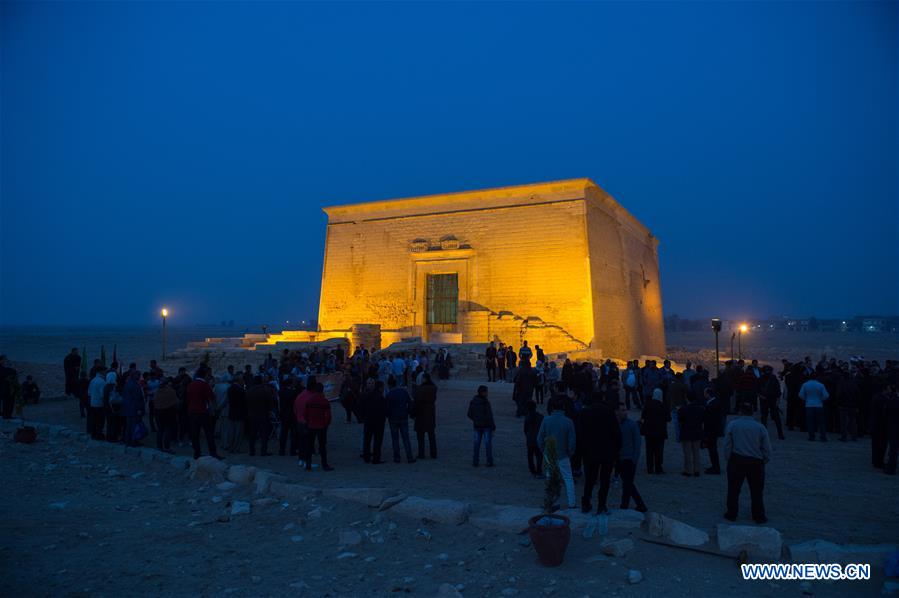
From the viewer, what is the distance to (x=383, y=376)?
46.0ft

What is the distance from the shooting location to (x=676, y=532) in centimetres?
516

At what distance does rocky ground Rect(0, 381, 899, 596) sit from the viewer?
472 cm

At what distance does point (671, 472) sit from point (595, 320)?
1433 centimetres

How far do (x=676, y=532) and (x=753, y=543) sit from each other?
2.11 ft

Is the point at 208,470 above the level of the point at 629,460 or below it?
below

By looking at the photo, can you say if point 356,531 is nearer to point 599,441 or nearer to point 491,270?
point 599,441

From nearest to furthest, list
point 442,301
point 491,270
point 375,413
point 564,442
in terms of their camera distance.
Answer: point 564,442 → point 375,413 → point 491,270 → point 442,301

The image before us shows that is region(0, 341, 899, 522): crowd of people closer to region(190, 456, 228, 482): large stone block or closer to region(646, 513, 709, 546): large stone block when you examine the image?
region(646, 513, 709, 546): large stone block

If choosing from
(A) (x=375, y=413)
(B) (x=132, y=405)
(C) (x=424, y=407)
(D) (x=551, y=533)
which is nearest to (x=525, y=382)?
(C) (x=424, y=407)

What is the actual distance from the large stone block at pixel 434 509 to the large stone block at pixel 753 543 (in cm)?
259

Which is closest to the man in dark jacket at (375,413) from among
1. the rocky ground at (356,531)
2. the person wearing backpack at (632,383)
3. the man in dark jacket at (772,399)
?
the rocky ground at (356,531)

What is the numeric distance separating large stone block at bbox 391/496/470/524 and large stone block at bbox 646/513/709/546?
197cm

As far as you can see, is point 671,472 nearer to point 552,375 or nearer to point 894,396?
point 894,396

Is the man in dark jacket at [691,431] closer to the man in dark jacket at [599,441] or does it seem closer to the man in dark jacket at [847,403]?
the man in dark jacket at [599,441]
